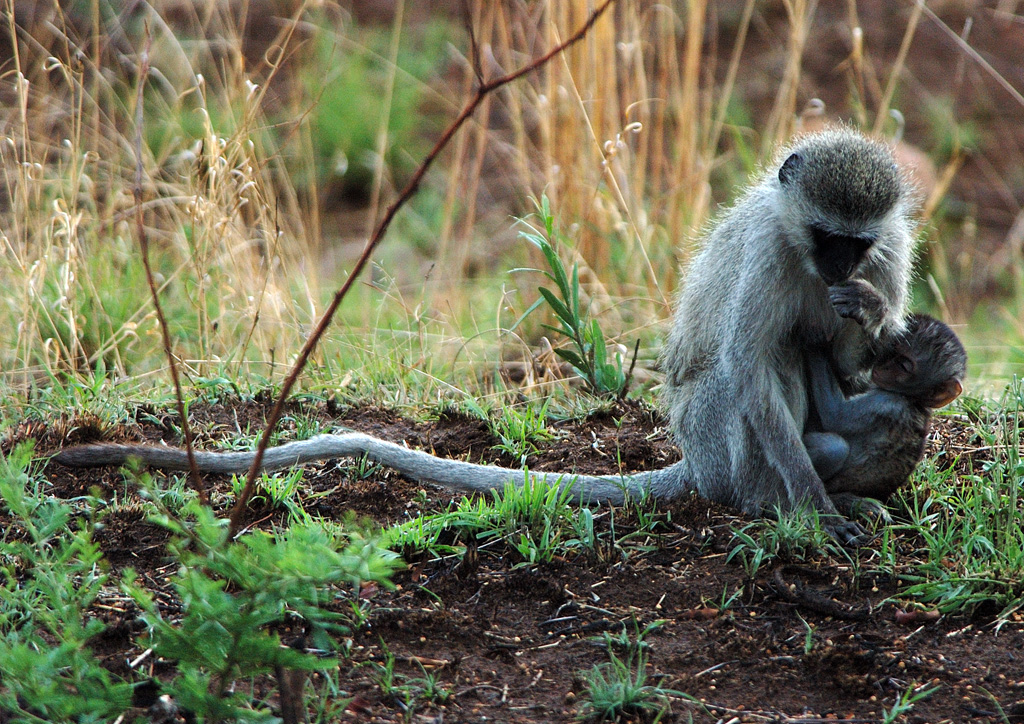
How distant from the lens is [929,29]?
10711 mm

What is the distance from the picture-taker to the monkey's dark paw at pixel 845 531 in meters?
3.44

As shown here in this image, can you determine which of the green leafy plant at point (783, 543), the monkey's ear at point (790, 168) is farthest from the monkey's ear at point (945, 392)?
the monkey's ear at point (790, 168)

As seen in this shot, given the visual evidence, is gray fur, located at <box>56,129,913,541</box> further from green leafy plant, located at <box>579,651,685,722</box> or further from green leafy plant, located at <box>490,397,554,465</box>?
green leafy plant, located at <box>579,651,685,722</box>

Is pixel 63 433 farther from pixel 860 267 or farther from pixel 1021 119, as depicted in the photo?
pixel 1021 119

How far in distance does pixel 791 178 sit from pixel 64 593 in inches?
100

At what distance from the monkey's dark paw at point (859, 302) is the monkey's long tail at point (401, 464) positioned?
83 centimetres

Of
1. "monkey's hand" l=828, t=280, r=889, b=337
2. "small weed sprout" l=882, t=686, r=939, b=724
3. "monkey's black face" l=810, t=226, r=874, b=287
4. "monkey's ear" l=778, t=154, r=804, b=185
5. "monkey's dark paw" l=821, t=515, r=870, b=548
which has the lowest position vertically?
"monkey's dark paw" l=821, t=515, r=870, b=548

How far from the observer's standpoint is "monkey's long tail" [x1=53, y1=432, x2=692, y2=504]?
362 cm

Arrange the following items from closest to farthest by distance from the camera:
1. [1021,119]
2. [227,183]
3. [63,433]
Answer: [63,433] → [227,183] → [1021,119]

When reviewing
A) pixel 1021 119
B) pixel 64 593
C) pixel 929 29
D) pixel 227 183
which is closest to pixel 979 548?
pixel 64 593

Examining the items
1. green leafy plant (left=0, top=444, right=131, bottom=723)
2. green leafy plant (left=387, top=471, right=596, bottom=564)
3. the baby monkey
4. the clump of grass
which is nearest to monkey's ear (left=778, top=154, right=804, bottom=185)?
the baby monkey

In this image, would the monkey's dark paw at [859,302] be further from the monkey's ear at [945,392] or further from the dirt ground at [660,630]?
the dirt ground at [660,630]

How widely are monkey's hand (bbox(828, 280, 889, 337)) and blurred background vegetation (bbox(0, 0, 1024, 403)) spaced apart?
1296 millimetres

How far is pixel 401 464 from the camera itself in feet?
12.4
